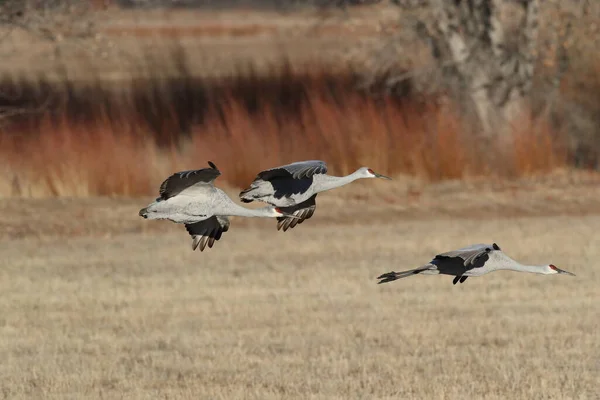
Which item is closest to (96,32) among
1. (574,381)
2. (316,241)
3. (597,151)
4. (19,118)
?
(19,118)

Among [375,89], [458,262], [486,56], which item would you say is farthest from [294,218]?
[375,89]

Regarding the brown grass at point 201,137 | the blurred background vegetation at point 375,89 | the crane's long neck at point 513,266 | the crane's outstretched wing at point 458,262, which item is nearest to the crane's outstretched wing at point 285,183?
the crane's outstretched wing at point 458,262

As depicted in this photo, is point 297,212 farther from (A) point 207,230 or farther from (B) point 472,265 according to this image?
(B) point 472,265

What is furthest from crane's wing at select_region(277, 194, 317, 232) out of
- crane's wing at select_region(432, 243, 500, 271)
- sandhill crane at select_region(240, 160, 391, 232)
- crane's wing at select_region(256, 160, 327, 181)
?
crane's wing at select_region(432, 243, 500, 271)

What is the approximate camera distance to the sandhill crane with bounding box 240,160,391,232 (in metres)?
3.95

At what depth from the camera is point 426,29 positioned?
91.4ft

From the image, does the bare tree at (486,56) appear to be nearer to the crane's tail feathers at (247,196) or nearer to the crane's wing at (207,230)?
the crane's wing at (207,230)

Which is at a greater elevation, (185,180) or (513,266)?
(185,180)

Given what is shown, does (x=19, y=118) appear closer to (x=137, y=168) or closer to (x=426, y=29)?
(x=426, y=29)

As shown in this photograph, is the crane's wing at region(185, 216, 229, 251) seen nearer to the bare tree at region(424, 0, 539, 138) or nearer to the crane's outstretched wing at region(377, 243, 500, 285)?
the crane's outstretched wing at region(377, 243, 500, 285)

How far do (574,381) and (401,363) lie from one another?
188 cm

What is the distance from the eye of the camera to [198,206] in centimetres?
396

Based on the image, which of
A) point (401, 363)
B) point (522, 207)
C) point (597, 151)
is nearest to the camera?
point (401, 363)

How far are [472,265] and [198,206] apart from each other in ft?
2.77
